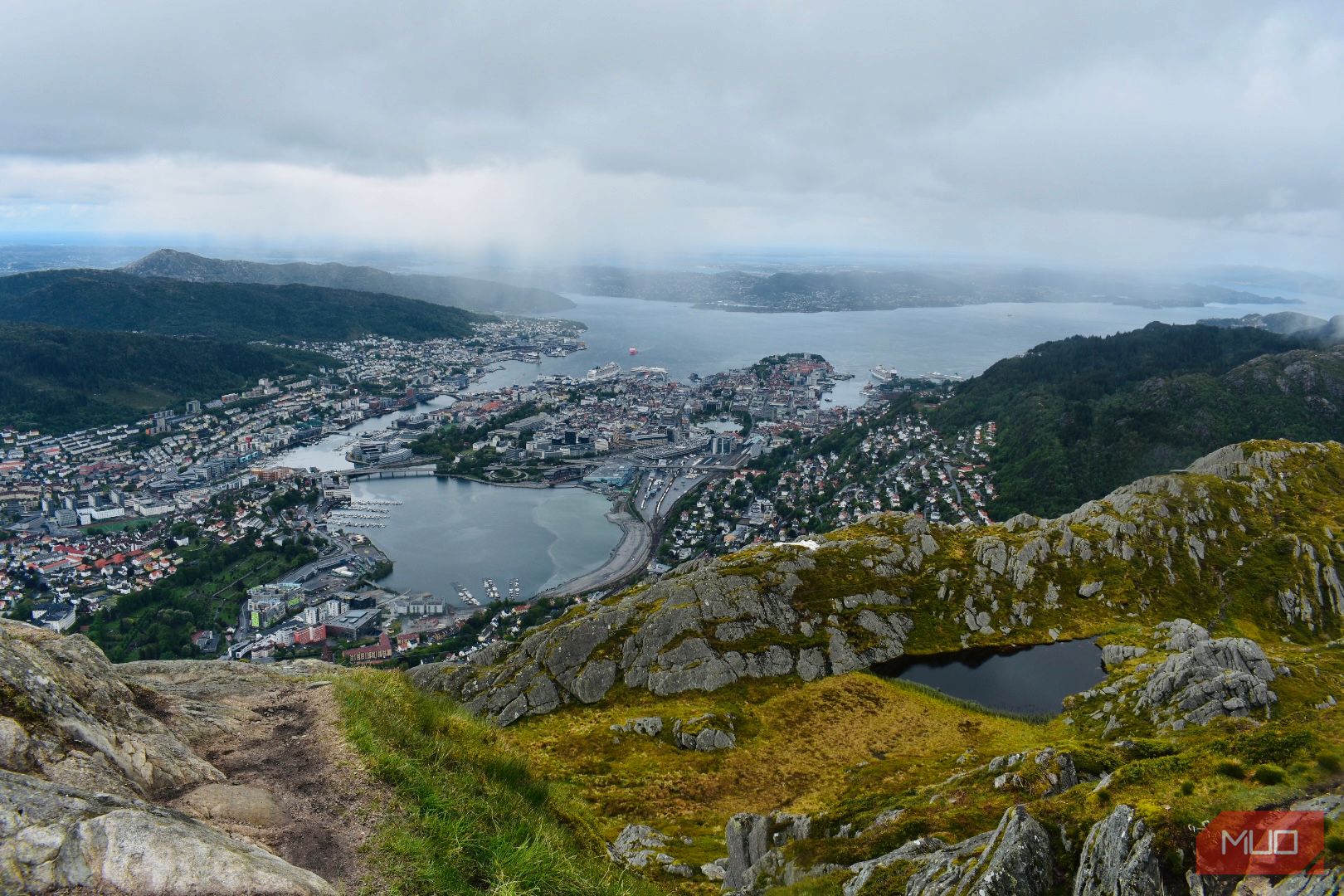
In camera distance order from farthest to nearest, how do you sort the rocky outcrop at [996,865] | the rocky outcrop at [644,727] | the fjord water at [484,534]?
1. the fjord water at [484,534]
2. the rocky outcrop at [644,727]
3. the rocky outcrop at [996,865]

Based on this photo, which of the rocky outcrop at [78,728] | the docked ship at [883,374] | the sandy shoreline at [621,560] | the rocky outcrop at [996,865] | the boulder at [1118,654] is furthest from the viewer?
the docked ship at [883,374]

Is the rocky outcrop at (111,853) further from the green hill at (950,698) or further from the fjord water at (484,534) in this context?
the fjord water at (484,534)

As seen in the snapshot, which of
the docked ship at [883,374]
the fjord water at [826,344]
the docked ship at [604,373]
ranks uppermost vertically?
the fjord water at [826,344]

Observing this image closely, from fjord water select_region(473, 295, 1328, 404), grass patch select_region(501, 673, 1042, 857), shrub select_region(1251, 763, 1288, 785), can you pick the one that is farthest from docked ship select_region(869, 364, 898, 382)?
shrub select_region(1251, 763, 1288, 785)

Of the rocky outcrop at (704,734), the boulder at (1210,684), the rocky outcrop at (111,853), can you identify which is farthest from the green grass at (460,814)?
the boulder at (1210,684)

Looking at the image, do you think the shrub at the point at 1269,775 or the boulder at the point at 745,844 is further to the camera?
the boulder at the point at 745,844


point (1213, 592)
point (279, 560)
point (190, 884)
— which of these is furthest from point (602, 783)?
point (279, 560)

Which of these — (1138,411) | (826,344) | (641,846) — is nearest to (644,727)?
(641,846)
